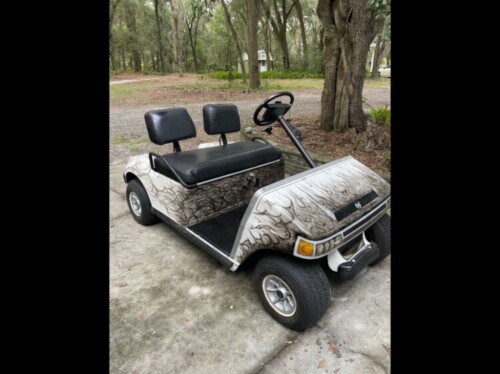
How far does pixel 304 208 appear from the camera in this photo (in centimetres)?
200

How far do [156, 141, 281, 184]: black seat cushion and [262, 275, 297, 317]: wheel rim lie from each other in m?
1.07

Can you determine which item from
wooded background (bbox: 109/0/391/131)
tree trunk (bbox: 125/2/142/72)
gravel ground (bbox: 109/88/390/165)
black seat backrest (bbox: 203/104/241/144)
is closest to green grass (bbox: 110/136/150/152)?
gravel ground (bbox: 109/88/390/165)

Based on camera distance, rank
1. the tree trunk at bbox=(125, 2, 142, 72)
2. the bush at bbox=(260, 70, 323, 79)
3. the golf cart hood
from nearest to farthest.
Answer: the golf cart hood
the bush at bbox=(260, 70, 323, 79)
the tree trunk at bbox=(125, 2, 142, 72)

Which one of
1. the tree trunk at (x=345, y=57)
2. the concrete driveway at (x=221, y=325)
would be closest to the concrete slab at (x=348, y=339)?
the concrete driveway at (x=221, y=325)

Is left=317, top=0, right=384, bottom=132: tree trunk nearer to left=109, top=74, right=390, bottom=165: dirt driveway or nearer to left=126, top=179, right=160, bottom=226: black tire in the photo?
left=109, top=74, right=390, bottom=165: dirt driveway

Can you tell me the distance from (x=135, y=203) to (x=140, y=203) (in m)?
0.22

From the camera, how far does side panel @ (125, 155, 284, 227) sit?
280 centimetres

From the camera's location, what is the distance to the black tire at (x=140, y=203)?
3.27 metres

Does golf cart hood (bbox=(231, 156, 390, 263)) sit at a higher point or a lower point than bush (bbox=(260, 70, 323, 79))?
lower

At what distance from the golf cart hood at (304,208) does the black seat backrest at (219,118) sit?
56.9 inches

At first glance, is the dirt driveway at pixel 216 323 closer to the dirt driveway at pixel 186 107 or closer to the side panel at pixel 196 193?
the side panel at pixel 196 193
